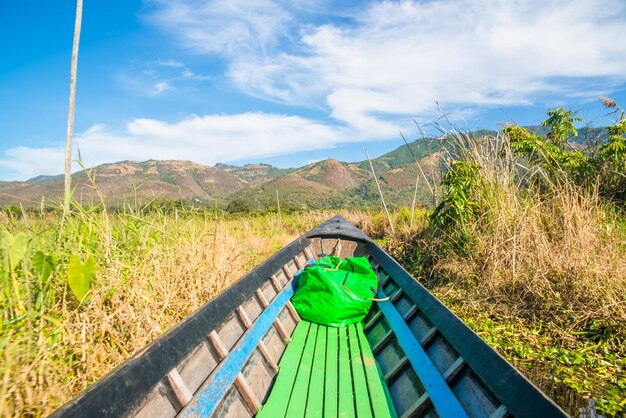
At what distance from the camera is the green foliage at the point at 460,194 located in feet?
16.5

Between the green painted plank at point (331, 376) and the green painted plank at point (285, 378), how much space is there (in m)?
0.23

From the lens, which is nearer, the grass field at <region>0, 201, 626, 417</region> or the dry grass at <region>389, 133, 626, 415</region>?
the grass field at <region>0, 201, 626, 417</region>

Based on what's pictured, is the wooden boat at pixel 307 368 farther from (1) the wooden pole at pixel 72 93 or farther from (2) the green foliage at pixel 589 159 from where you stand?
(2) the green foliage at pixel 589 159

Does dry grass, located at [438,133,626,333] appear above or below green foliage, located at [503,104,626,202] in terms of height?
below

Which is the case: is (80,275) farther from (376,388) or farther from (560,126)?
(560,126)

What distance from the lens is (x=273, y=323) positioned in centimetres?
306

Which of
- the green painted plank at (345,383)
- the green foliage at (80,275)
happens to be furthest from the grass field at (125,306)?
the green painted plank at (345,383)

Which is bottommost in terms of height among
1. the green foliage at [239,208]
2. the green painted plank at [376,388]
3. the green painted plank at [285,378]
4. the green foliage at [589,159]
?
the green foliage at [239,208]

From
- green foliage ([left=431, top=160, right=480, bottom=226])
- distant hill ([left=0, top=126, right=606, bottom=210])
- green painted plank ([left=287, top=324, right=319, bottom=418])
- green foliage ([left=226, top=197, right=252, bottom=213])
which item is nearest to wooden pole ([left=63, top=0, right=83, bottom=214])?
distant hill ([left=0, top=126, right=606, bottom=210])

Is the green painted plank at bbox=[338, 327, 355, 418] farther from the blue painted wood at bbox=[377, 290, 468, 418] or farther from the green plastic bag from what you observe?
the blue painted wood at bbox=[377, 290, 468, 418]

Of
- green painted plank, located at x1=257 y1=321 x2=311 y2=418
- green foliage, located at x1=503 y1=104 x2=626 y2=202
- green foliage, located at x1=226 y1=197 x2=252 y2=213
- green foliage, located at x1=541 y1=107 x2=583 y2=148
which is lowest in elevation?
green foliage, located at x1=226 y1=197 x2=252 y2=213

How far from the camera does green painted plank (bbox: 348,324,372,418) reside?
7.16ft

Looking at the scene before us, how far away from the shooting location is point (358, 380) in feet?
8.28

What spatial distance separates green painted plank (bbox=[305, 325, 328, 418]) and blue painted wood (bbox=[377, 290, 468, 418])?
642 millimetres
